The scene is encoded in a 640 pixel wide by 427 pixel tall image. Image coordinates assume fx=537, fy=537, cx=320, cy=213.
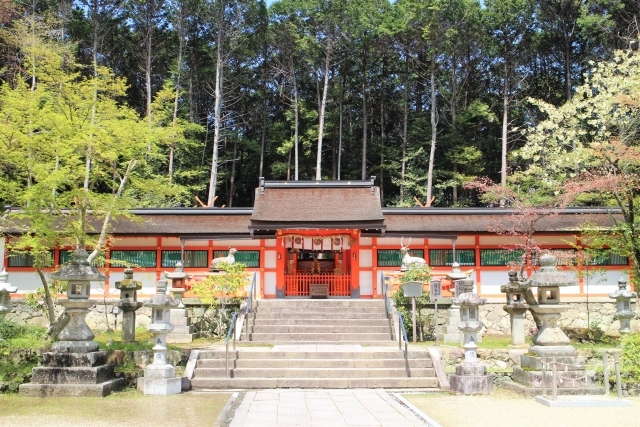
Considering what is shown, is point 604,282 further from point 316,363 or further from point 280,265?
point 316,363

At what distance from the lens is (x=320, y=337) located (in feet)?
50.1

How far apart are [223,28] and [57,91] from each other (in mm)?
20714

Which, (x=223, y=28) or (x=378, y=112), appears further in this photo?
(x=378, y=112)

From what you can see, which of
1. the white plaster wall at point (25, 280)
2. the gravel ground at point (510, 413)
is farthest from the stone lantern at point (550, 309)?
the white plaster wall at point (25, 280)

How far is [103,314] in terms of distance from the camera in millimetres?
19328

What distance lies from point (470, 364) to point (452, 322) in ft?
18.9

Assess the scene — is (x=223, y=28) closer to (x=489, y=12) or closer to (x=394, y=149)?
(x=394, y=149)

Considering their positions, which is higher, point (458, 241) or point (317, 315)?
point (458, 241)

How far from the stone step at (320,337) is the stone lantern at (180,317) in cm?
242

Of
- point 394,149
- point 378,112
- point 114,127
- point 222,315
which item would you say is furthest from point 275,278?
point 378,112

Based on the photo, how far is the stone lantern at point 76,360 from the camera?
34.9ft

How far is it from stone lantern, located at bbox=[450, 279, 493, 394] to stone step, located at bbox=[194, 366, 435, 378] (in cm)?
131

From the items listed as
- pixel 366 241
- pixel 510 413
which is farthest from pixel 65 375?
pixel 366 241

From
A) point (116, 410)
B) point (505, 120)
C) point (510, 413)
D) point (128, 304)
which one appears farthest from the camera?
point (505, 120)
